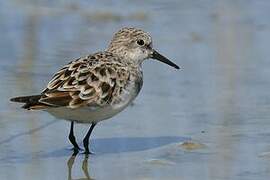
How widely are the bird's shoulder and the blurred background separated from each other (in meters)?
0.41

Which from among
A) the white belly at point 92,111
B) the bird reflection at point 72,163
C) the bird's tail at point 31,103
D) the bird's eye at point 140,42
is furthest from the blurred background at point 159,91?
the bird's eye at point 140,42

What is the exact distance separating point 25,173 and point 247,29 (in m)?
4.60

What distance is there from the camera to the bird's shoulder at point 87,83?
7.12 metres

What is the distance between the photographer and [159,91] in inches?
344

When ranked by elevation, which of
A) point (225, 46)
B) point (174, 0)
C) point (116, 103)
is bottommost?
point (116, 103)

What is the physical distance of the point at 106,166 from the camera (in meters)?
7.01

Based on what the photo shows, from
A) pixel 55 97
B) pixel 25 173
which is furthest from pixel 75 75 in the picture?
pixel 25 173

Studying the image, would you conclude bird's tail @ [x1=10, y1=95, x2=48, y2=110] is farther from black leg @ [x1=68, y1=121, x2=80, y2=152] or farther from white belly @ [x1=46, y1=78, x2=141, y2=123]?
black leg @ [x1=68, y1=121, x2=80, y2=152]

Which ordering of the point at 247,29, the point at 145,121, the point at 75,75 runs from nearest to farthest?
the point at 75,75, the point at 145,121, the point at 247,29

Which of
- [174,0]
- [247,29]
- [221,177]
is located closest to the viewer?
[221,177]

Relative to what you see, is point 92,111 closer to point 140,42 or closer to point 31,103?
point 31,103

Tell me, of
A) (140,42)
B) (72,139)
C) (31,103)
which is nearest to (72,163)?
(72,139)

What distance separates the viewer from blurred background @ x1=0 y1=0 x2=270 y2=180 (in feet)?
23.2

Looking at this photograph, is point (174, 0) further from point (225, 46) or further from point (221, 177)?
point (221, 177)
